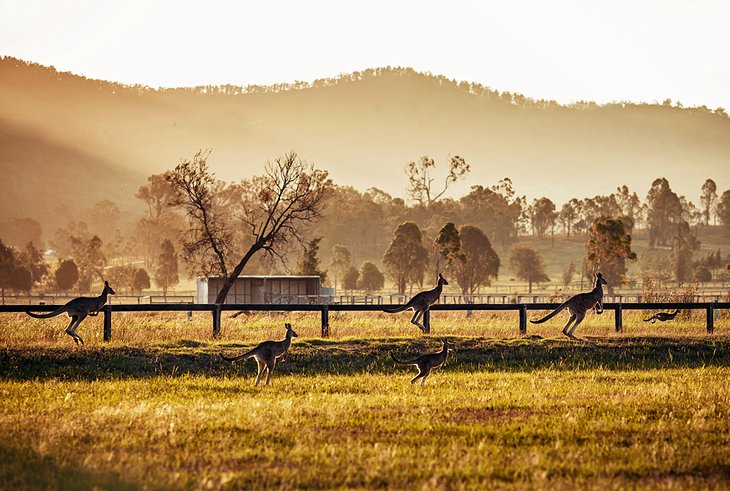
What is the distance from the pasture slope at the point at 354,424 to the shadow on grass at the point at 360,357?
0.10 m

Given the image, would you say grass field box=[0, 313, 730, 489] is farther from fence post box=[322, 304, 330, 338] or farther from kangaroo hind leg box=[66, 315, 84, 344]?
fence post box=[322, 304, 330, 338]

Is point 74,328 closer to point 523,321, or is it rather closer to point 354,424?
point 523,321

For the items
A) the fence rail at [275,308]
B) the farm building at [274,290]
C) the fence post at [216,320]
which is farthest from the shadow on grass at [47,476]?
the farm building at [274,290]

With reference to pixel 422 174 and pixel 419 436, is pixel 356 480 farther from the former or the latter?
pixel 422 174

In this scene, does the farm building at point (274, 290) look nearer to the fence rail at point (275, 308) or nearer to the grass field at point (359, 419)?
the fence rail at point (275, 308)

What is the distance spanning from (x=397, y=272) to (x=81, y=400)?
110 meters

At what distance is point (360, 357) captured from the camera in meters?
22.9

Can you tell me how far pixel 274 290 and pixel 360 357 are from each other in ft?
158

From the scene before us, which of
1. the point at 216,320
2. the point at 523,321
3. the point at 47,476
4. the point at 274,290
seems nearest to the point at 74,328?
the point at 216,320

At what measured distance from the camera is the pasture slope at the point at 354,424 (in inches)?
390

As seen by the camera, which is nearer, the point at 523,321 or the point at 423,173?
the point at 523,321

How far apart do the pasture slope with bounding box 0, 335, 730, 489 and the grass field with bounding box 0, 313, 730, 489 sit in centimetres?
3

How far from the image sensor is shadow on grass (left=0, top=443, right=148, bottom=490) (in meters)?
9.40

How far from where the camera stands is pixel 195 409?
1412 cm
